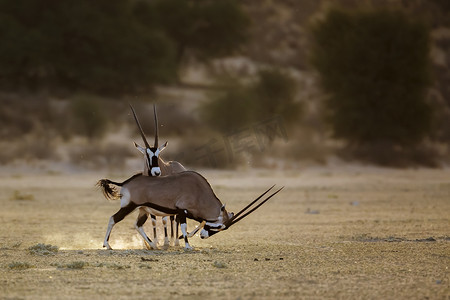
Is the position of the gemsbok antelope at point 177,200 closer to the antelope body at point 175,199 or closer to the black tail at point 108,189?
the antelope body at point 175,199

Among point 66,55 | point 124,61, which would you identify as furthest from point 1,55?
point 124,61

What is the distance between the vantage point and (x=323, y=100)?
147 feet

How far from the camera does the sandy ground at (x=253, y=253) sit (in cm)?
932

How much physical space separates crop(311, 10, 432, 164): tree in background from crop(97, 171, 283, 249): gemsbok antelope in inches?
1147

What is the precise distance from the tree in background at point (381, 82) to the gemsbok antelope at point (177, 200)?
29141 millimetres

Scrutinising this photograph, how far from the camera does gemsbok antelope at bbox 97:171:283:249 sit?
41.4ft

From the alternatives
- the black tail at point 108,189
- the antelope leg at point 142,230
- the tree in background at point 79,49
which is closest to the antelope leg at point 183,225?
the antelope leg at point 142,230

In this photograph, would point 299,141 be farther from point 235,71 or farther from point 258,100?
point 235,71

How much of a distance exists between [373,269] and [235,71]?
1782 inches

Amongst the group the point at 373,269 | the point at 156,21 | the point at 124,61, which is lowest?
the point at 373,269

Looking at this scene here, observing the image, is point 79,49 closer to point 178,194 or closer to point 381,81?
point 381,81

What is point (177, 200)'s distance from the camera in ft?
41.6

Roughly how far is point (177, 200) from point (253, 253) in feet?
4.53

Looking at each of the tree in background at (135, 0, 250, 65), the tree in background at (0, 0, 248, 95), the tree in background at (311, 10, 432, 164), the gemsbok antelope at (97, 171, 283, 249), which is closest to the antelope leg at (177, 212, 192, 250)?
the gemsbok antelope at (97, 171, 283, 249)
